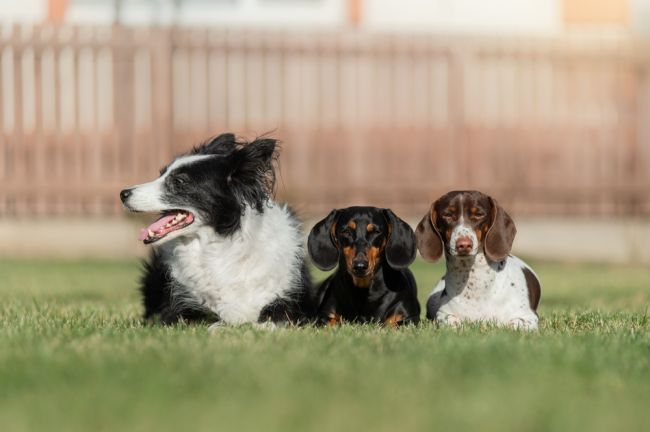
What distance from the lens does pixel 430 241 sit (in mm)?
6672

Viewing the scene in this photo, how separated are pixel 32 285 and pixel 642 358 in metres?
6.85

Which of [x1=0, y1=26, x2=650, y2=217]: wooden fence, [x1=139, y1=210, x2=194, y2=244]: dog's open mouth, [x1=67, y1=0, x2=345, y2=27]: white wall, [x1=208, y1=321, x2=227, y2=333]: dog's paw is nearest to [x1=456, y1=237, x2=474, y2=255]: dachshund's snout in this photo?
[x1=208, y1=321, x2=227, y2=333]: dog's paw

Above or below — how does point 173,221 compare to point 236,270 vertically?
above

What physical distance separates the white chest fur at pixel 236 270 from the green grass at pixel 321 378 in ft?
1.31

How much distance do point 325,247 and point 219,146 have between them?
0.87 metres

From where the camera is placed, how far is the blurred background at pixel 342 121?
14664 millimetres

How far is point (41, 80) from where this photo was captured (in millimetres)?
14938

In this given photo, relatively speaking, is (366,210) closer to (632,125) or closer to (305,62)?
(305,62)

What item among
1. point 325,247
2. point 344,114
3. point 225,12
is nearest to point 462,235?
point 325,247

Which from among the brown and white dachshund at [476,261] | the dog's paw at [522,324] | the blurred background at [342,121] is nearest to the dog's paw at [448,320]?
the brown and white dachshund at [476,261]

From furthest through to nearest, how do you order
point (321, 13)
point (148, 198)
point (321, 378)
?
point (321, 13) → point (148, 198) → point (321, 378)

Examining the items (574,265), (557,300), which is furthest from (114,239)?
(557,300)

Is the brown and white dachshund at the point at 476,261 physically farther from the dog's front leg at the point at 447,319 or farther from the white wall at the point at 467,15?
the white wall at the point at 467,15

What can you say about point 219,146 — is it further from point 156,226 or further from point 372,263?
point 372,263
